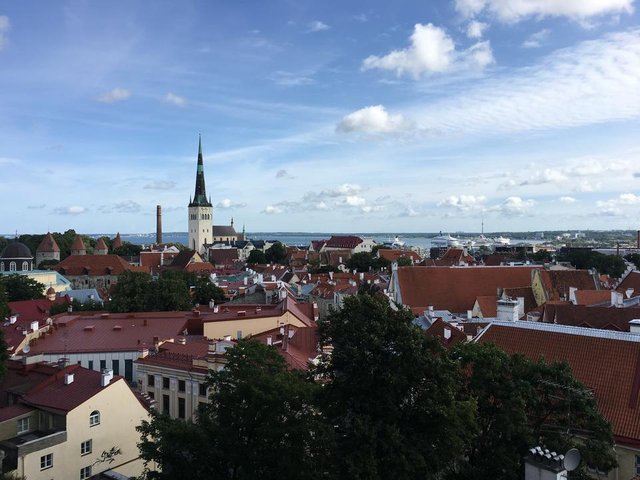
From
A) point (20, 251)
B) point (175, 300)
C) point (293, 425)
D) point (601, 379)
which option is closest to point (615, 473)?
point (601, 379)

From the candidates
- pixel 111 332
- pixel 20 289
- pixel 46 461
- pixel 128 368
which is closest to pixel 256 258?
pixel 20 289

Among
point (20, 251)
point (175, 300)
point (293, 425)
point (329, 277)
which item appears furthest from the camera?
point (20, 251)

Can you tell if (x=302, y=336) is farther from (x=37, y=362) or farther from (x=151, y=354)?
(x=37, y=362)

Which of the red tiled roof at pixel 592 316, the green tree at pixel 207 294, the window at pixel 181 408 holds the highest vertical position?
the red tiled roof at pixel 592 316

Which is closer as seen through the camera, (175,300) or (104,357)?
(104,357)

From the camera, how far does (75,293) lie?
7275 centimetres

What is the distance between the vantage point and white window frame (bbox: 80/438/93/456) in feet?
75.2

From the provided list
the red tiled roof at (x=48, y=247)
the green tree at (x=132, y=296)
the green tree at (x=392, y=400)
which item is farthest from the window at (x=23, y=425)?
the red tiled roof at (x=48, y=247)

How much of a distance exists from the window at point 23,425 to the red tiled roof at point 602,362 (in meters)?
19.4

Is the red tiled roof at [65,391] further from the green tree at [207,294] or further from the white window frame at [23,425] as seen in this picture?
the green tree at [207,294]

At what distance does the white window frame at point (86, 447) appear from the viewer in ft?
75.2

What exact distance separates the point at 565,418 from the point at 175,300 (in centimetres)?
4159

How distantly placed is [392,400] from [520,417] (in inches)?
145

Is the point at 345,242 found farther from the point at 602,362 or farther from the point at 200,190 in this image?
the point at 602,362
